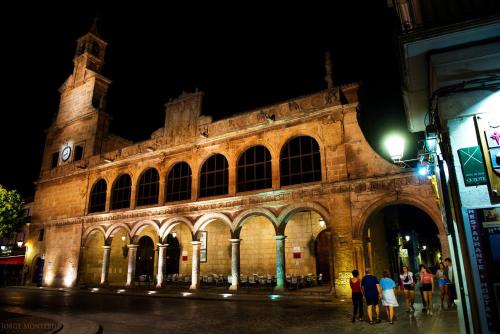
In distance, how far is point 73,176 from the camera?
25859 millimetres

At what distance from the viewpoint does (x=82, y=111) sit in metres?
27.0

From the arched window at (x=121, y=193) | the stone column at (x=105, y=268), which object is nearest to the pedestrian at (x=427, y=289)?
the arched window at (x=121, y=193)

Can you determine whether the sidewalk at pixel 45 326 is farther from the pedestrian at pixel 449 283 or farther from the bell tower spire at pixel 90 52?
the bell tower spire at pixel 90 52

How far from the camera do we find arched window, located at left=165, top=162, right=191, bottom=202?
20.0 m

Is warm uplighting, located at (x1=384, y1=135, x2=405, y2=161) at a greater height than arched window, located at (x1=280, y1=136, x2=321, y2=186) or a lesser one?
lesser

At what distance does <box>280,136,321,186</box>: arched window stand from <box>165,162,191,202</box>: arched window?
642cm

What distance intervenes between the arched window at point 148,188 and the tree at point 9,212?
14010mm

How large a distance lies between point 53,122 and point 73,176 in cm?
703

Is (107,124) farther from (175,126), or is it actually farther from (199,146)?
(199,146)

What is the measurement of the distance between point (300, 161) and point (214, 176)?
5.33 metres

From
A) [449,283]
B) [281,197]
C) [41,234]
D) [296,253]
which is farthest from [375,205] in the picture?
[41,234]

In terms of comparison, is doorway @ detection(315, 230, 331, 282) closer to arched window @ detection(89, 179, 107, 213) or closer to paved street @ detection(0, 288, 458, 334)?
paved street @ detection(0, 288, 458, 334)

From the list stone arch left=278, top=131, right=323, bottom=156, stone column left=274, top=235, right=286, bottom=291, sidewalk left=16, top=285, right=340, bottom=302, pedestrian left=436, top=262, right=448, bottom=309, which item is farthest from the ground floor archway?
stone arch left=278, top=131, right=323, bottom=156

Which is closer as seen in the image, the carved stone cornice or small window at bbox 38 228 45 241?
the carved stone cornice
